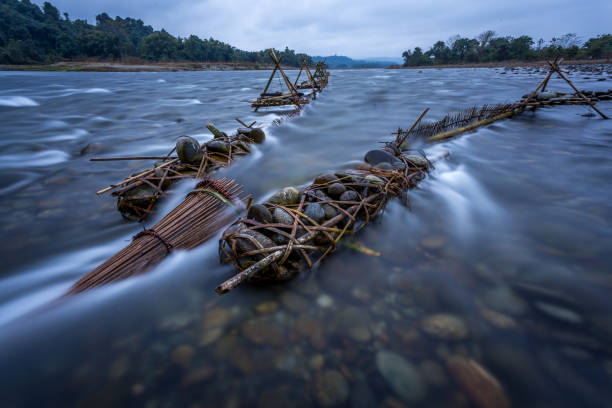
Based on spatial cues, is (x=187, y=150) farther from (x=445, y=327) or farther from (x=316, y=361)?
(x=445, y=327)

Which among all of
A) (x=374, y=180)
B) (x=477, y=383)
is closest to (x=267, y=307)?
(x=477, y=383)

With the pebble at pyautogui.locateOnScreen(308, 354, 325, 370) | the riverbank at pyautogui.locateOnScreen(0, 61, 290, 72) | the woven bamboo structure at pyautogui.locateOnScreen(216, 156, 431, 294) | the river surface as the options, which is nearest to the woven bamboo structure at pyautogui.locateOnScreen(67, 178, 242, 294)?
the river surface

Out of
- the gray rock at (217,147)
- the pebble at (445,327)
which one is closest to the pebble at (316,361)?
the pebble at (445,327)

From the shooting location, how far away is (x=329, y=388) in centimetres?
175

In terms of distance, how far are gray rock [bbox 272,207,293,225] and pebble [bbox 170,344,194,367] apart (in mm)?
1448

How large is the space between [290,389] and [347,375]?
427 mm

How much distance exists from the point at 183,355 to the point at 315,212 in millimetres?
1892

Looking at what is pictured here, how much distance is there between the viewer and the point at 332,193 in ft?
11.6

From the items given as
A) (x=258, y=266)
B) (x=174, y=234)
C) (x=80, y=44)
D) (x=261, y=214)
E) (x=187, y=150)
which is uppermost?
(x=80, y=44)

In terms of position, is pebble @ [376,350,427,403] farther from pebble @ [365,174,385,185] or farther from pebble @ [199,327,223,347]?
pebble @ [365,174,385,185]

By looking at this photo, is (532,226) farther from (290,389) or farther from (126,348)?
(126,348)

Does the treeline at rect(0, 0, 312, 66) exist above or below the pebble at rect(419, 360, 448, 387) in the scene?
above

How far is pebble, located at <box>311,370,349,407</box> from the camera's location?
1.69 meters

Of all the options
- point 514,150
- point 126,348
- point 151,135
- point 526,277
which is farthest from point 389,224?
point 151,135
